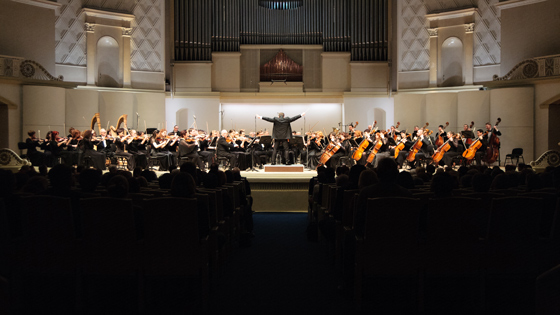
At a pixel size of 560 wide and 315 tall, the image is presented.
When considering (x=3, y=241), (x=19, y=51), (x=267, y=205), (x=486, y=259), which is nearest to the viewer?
(x=3, y=241)

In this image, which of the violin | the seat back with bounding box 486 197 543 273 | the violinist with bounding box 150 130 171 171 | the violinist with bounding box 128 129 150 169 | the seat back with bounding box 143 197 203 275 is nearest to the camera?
the seat back with bounding box 486 197 543 273

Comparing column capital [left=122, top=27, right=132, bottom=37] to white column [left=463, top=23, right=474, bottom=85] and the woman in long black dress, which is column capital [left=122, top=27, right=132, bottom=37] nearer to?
the woman in long black dress

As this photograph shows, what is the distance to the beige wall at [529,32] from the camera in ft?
47.2

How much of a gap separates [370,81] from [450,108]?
314 cm

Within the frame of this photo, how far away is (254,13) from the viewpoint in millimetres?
18234

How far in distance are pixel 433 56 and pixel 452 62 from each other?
651mm

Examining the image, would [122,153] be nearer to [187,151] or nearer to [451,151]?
[187,151]

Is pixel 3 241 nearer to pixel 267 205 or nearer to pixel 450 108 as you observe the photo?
pixel 267 205

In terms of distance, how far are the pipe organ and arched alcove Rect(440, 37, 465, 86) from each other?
211 cm

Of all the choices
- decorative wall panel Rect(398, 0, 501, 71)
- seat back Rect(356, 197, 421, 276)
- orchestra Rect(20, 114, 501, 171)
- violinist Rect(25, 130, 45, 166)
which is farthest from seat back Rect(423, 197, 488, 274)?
decorative wall panel Rect(398, 0, 501, 71)

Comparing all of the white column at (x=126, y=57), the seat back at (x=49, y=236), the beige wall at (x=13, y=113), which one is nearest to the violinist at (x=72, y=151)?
the beige wall at (x=13, y=113)

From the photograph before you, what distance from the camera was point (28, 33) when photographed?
1466 centimetres

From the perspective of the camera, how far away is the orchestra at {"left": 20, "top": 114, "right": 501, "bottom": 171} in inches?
454

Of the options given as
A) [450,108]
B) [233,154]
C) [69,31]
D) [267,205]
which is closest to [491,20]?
[450,108]
